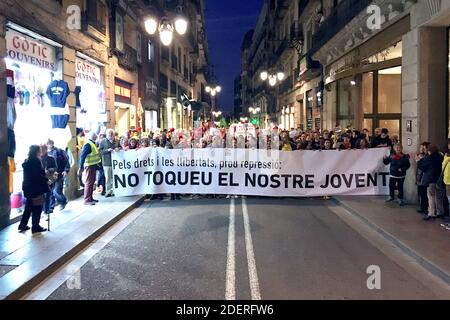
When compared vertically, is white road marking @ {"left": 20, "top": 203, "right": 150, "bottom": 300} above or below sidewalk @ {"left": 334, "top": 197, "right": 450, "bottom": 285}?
below

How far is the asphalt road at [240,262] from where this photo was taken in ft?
20.3

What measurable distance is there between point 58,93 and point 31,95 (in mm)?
933

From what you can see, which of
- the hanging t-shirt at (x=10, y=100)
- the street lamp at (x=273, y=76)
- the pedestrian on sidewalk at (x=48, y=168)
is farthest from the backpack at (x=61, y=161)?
the street lamp at (x=273, y=76)

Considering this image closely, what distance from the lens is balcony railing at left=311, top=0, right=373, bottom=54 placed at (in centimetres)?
1662

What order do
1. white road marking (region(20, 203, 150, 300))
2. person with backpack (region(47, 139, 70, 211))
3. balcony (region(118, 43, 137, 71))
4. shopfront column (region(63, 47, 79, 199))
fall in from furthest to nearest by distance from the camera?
balcony (region(118, 43, 137, 71)) → shopfront column (region(63, 47, 79, 199)) → person with backpack (region(47, 139, 70, 211)) → white road marking (region(20, 203, 150, 300))

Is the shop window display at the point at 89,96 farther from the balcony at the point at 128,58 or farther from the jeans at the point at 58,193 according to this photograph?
the jeans at the point at 58,193

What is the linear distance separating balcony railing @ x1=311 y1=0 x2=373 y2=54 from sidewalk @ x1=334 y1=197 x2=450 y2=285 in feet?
21.3

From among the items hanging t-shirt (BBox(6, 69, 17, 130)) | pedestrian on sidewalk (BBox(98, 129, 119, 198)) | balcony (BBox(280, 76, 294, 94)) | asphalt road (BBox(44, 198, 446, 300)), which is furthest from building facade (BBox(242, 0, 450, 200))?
hanging t-shirt (BBox(6, 69, 17, 130))

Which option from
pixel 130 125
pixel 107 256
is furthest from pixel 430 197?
pixel 130 125

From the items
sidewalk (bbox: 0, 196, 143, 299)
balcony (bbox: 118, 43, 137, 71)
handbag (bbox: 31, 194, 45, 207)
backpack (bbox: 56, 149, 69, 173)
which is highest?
balcony (bbox: 118, 43, 137, 71)

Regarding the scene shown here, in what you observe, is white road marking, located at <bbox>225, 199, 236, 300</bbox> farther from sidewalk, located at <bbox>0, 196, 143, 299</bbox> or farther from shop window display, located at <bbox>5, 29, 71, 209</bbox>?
shop window display, located at <bbox>5, 29, 71, 209</bbox>

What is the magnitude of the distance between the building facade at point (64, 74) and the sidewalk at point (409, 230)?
7268 mm

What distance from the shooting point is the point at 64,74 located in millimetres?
13281

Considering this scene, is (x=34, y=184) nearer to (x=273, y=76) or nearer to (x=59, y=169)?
(x=59, y=169)
